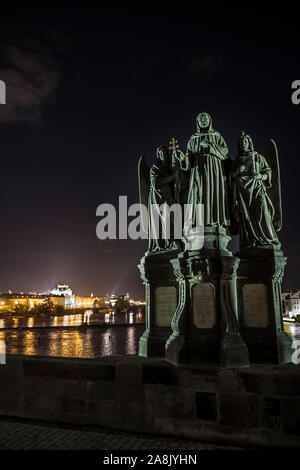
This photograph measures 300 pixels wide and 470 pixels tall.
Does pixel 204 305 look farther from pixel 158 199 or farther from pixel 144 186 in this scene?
pixel 144 186

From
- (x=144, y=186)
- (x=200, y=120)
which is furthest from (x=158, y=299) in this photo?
(x=200, y=120)

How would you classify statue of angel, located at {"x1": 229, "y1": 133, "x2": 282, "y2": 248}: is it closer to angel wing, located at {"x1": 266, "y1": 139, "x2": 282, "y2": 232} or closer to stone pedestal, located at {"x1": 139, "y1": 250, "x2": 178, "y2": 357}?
angel wing, located at {"x1": 266, "y1": 139, "x2": 282, "y2": 232}

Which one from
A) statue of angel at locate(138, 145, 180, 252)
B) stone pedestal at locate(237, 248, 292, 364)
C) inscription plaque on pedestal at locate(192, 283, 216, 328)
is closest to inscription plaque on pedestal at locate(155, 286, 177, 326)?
statue of angel at locate(138, 145, 180, 252)

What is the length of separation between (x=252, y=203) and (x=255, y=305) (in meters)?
2.22

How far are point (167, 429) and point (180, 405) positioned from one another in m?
0.47

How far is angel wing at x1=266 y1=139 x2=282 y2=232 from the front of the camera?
26.2 ft

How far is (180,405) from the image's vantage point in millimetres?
6035

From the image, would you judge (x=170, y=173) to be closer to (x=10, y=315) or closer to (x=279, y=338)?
(x=279, y=338)

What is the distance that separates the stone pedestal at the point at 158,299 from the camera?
8016mm

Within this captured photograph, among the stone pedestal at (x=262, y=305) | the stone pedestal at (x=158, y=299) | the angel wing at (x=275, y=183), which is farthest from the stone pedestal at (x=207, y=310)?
Answer: the angel wing at (x=275, y=183)

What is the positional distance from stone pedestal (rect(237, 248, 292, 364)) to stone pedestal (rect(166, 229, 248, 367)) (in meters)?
0.43

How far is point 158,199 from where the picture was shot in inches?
337
